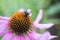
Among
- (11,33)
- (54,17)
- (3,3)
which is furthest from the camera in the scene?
(54,17)

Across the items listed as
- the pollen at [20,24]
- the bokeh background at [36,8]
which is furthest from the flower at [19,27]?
the bokeh background at [36,8]

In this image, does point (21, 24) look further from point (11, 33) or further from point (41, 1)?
point (41, 1)

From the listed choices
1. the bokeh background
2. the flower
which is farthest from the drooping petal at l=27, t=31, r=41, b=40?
the bokeh background

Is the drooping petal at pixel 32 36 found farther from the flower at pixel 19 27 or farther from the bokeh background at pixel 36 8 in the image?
the bokeh background at pixel 36 8

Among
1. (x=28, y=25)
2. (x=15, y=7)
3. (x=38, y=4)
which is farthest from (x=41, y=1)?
(x=28, y=25)

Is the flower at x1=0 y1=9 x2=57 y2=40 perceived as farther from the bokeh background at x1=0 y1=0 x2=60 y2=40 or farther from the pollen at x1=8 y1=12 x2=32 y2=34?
the bokeh background at x1=0 y1=0 x2=60 y2=40

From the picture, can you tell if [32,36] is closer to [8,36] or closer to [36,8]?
[8,36]
